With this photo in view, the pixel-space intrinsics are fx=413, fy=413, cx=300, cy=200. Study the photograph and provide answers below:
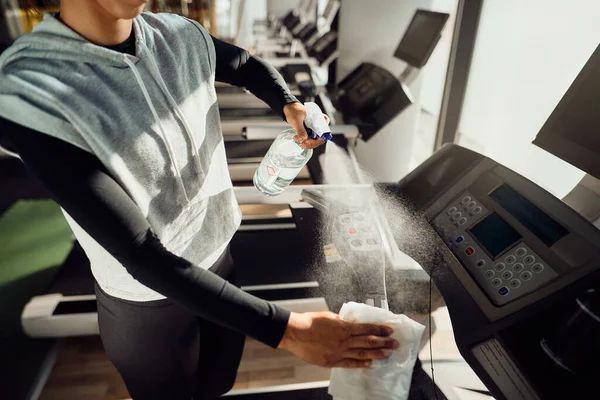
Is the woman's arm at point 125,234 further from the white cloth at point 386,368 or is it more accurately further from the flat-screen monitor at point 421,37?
the flat-screen monitor at point 421,37

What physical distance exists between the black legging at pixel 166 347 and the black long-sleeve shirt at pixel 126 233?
31 centimetres

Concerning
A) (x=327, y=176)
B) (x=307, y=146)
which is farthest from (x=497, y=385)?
(x=327, y=176)

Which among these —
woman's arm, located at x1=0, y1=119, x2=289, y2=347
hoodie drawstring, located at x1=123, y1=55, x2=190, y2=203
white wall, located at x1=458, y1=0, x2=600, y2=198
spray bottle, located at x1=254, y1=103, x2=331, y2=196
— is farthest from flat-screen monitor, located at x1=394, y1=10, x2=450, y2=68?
woman's arm, located at x1=0, y1=119, x2=289, y2=347

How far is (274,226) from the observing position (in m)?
2.04

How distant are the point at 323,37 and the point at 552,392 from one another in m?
3.37

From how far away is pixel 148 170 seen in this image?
766 mm

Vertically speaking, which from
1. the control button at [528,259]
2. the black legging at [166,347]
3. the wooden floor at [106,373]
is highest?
the control button at [528,259]

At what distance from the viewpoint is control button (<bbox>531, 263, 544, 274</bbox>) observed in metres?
0.79

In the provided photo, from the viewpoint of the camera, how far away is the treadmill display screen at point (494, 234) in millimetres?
863

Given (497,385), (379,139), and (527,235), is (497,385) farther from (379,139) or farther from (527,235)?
(379,139)

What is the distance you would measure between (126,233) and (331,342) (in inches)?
14.4

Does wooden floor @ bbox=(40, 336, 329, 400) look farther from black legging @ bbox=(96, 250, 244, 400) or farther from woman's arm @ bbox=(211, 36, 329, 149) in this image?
woman's arm @ bbox=(211, 36, 329, 149)

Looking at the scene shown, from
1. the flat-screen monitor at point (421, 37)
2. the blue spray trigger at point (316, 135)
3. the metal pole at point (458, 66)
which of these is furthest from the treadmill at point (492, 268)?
the flat-screen monitor at point (421, 37)

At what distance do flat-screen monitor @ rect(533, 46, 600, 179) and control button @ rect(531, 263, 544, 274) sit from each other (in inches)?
9.5
